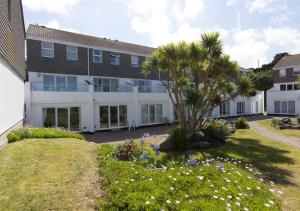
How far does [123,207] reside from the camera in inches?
233

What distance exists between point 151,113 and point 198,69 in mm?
13059

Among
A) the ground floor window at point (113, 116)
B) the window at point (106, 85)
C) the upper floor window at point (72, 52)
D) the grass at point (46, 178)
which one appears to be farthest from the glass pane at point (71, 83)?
the grass at point (46, 178)

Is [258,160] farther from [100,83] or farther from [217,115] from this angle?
[217,115]

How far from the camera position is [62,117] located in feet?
78.5

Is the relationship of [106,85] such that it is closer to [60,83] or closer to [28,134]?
[60,83]

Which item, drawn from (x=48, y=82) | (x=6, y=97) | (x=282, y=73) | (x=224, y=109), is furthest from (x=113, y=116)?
(x=282, y=73)

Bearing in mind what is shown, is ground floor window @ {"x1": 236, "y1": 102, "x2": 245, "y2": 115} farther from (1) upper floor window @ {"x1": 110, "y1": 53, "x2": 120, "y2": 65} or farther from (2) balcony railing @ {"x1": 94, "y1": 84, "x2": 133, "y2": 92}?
(1) upper floor window @ {"x1": 110, "y1": 53, "x2": 120, "y2": 65}

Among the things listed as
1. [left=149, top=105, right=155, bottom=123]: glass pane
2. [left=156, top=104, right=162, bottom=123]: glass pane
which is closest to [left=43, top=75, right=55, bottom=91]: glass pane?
[left=149, top=105, right=155, bottom=123]: glass pane

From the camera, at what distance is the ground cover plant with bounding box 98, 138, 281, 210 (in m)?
6.11

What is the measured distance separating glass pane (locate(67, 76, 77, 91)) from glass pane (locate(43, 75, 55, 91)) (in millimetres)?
1467

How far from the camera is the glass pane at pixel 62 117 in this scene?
23719 millimetres

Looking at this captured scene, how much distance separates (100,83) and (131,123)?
5311 millimetres

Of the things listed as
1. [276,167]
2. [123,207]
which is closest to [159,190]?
[123,207]

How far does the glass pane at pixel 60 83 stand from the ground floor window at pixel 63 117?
5.79ft
